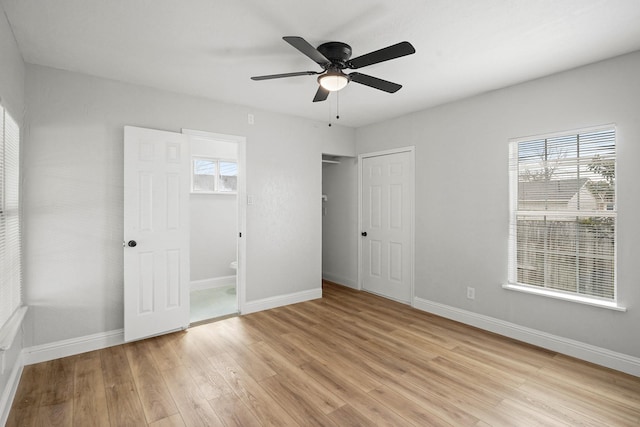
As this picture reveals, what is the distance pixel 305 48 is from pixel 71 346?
127 inches

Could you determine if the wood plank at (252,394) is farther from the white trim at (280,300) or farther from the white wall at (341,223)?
the white wall at (341,223)

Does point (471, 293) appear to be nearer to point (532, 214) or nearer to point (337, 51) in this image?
point (532, 214)

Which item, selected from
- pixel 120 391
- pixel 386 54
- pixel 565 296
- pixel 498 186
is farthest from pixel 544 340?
pixel 120 391

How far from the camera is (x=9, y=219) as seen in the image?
2.30 m

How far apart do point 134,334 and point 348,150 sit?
12.0 feet

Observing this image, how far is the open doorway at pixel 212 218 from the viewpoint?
5102mm

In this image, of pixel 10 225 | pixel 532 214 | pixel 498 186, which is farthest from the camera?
pixel 498 186

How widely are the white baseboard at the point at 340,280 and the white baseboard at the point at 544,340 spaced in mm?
1326

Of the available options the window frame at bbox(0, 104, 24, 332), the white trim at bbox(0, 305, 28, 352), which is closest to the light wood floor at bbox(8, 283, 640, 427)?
the white trim at bbox(0, 305, 28, 352)

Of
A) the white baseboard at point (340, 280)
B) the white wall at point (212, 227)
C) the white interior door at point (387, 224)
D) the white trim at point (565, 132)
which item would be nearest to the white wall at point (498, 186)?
the white trim at point (565, 132)

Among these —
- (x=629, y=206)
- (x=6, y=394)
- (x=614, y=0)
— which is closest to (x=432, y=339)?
(x=629, y=206)

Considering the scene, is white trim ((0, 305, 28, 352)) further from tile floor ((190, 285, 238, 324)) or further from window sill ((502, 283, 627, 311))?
window sill ((502, 283, 627, 311))

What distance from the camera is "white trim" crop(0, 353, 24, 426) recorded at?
201 cm

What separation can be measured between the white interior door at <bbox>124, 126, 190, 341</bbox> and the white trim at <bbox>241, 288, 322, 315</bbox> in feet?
2.59
